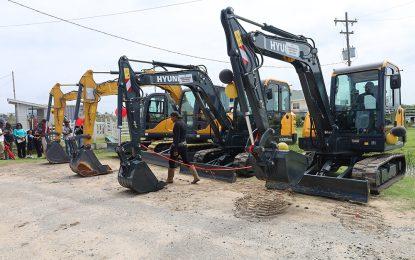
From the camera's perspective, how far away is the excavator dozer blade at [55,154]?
544 inches

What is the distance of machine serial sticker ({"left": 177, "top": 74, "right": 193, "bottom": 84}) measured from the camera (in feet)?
33.0

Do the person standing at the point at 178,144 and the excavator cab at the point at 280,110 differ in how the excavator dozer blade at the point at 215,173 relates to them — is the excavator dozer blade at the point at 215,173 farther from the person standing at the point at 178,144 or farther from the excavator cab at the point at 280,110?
the excavator cab at the point at 280,110

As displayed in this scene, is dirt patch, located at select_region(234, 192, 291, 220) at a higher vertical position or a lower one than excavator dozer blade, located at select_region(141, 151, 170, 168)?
lower

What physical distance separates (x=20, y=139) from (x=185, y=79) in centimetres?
936

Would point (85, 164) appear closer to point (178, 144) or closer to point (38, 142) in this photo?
point (178, 144)

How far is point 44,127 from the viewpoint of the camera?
51.5ft

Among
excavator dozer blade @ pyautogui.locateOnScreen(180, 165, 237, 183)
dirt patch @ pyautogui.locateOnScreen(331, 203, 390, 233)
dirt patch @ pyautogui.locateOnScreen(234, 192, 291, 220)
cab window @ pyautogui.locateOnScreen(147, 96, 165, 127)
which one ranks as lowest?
dirt patch @ pyautogui.locateOnScreen(331, 203, 390, 233)

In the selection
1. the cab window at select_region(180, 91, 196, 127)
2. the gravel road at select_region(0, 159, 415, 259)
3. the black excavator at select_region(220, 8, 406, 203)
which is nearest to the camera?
the gravel road at select_region(0, 159, 415, 259)

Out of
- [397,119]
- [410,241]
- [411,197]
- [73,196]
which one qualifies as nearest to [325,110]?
[397,119]

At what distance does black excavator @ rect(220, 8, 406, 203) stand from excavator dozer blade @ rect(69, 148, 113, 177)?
16.8 feet

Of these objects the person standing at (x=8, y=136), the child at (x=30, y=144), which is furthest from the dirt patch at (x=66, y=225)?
the child at (x=30, y=144)

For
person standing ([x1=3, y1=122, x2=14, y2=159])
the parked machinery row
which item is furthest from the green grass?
person standing ([x1=3, y1=122, x2=14, y2=159])

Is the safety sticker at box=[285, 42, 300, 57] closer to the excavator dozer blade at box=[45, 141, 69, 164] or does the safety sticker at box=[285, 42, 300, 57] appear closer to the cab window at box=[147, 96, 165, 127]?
the cab window at box=[147, 96, 165, 127]

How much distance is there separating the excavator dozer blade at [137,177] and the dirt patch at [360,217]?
3802 mm
